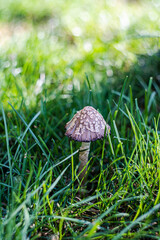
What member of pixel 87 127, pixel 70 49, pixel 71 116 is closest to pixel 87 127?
pixel 87 127

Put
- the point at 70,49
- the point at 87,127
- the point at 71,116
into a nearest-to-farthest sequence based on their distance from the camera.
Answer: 1. the point at 87,127
2. the point at 71,116
3. the point at 70,49

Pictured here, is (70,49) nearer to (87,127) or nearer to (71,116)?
(71,116)

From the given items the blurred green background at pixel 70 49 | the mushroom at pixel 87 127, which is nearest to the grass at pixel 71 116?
the blurred green background at pixel 70 49

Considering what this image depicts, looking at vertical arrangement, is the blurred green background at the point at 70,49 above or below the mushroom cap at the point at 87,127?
above

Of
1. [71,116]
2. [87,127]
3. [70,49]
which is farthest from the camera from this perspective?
[70,49]

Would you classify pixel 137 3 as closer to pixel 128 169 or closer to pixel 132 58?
pixel 132 58

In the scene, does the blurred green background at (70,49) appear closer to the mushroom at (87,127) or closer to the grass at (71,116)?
the grass at (71,116)

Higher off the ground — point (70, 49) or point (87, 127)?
point (70, 49)
